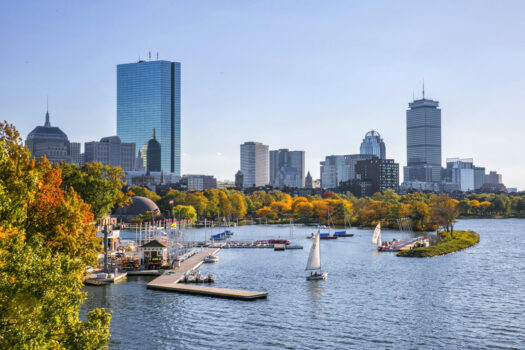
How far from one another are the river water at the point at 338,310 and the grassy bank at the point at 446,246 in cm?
1190

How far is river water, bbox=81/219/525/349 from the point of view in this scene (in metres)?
46.3

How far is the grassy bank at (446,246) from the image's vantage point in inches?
4151

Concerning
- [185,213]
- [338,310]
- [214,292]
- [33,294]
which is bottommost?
[338,310]

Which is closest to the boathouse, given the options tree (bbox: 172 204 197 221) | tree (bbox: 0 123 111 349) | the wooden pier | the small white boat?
the wooden pier

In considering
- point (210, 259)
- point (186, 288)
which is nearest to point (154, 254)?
point (210, 259)

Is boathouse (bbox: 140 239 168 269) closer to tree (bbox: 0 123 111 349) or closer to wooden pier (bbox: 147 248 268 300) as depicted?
wooden pier (bbox: 147 248 268 300)

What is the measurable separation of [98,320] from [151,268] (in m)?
60.4

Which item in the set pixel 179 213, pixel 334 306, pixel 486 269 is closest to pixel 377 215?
pixel 179 213

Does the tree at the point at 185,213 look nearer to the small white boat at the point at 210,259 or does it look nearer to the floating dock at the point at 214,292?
the small white boat at the point at 210,259

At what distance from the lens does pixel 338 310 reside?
5744 centimetres

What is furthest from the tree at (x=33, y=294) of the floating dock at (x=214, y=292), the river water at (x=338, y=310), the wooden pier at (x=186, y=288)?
the wooden pier at (x=186, y=288)

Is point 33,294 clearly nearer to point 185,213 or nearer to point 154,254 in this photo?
point 154,254

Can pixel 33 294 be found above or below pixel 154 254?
above

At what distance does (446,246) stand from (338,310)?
2499 inches
